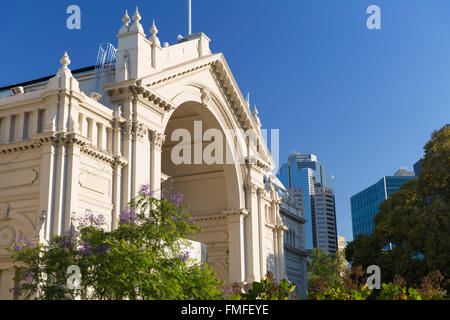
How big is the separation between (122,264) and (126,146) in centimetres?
1019

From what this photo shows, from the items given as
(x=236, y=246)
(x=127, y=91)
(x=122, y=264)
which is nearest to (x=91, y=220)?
(x=122, y=264)

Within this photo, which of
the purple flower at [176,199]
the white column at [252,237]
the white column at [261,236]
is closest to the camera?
the purple flower at [176,199]

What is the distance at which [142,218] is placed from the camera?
66.6ft

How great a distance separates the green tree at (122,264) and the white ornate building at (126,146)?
2760 mm

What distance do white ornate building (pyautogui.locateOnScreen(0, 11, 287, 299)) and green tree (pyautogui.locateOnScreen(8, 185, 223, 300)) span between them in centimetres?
276

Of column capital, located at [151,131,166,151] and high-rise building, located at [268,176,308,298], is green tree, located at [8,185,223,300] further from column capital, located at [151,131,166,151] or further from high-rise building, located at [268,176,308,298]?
high-rise building, located at [268,176,308,298]

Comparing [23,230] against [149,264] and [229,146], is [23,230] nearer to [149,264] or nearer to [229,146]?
[149,264]

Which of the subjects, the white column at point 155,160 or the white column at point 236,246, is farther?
the white column at point 236,246

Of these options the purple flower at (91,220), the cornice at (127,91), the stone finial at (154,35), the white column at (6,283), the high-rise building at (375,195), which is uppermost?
the high-rise building at (375,195)

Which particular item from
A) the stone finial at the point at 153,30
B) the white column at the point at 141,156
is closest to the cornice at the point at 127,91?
the white column at the point at 141,156

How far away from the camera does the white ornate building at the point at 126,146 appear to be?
23219 millimetres

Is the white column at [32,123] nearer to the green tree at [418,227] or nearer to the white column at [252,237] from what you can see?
the white column at [252,237]
